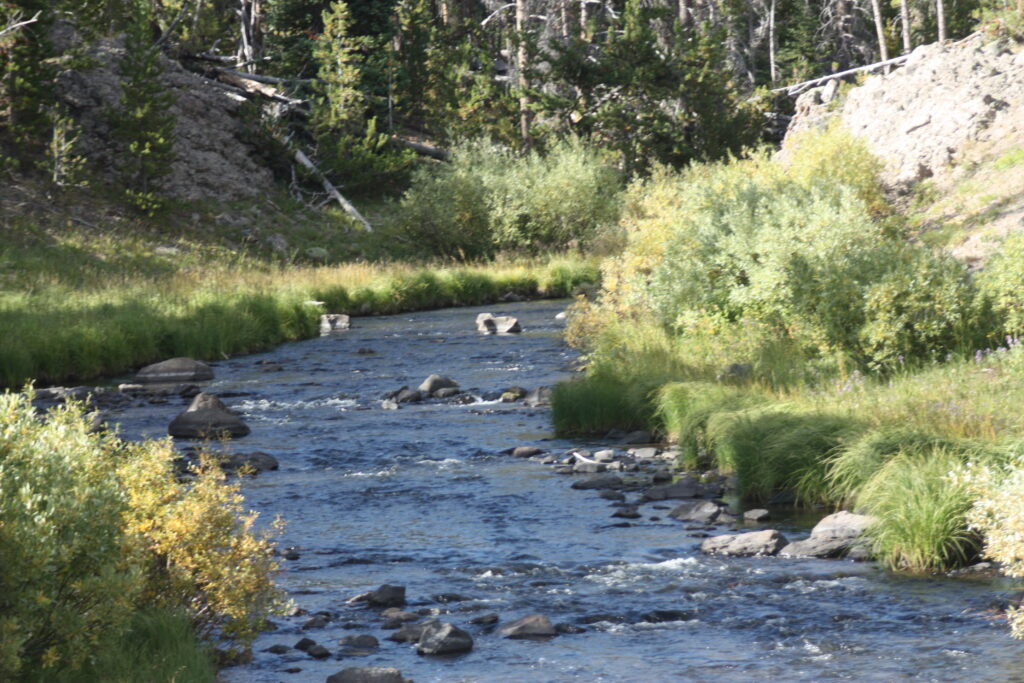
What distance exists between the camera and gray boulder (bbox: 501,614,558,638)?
8.44 metres

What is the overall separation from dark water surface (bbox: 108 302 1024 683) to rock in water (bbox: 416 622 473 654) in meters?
0.09

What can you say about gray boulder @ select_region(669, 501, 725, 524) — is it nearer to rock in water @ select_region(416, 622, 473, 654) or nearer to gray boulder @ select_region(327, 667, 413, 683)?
rock in water @ select_region(416, 622, 473, 654)

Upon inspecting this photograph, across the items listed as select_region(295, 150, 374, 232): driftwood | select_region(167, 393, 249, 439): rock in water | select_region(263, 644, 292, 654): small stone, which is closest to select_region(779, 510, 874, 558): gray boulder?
select_region(263, 644, 292, 654): small stone

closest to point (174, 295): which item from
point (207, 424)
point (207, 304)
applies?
point (207, 304)

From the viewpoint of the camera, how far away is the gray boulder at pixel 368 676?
7.32 m

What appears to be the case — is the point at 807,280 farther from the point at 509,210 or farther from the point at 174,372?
the point at 509,210

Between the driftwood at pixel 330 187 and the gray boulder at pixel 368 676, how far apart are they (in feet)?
131

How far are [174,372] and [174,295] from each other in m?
5.87

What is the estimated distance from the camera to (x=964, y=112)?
30703 mm

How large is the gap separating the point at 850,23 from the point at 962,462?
60.6 metres

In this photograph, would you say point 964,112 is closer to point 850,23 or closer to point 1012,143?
point 1012,143

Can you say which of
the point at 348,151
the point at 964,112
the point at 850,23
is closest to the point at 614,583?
the point at 964,112

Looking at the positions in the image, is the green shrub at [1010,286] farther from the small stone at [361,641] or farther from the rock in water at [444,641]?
the small stone at [361,641]

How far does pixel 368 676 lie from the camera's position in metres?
7.36
